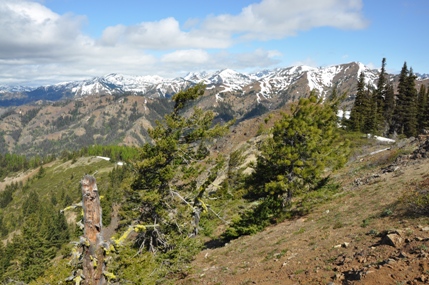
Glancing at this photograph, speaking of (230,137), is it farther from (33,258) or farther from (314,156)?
(314,156)

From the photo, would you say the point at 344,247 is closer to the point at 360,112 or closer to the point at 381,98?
the point at 360,112

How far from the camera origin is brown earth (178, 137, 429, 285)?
36.2 feet

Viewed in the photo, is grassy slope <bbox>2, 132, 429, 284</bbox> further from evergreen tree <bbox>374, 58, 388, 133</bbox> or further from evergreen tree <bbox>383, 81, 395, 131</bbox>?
evergreen tree <bbox>383, 81, 395, 131</bbox>

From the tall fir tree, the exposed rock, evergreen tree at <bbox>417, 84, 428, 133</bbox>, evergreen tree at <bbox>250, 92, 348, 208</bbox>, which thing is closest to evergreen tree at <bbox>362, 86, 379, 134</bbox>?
evergreen tree at <bbox>417, 84, 428, 133</bbox>

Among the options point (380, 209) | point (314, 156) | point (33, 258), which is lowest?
point (33, 258)

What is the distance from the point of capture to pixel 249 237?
78.3 ft

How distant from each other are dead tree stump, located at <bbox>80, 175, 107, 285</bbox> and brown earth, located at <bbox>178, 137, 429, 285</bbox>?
8379 mm

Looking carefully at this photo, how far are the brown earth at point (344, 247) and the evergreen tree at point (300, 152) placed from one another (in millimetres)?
2944

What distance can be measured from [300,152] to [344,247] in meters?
9.81

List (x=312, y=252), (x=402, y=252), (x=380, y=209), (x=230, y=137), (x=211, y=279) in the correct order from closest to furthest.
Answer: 1. (x=402, y=252)
2. (x=312, y=252)
3. (x=211, y=279)
4. (x=380, y=209)
5. (x=230, y=137)

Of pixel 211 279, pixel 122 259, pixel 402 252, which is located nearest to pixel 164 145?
pixel 211 279

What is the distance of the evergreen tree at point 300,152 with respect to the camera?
22.8 m

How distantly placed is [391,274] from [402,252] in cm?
165

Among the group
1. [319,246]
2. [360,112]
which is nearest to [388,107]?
[360,112]
